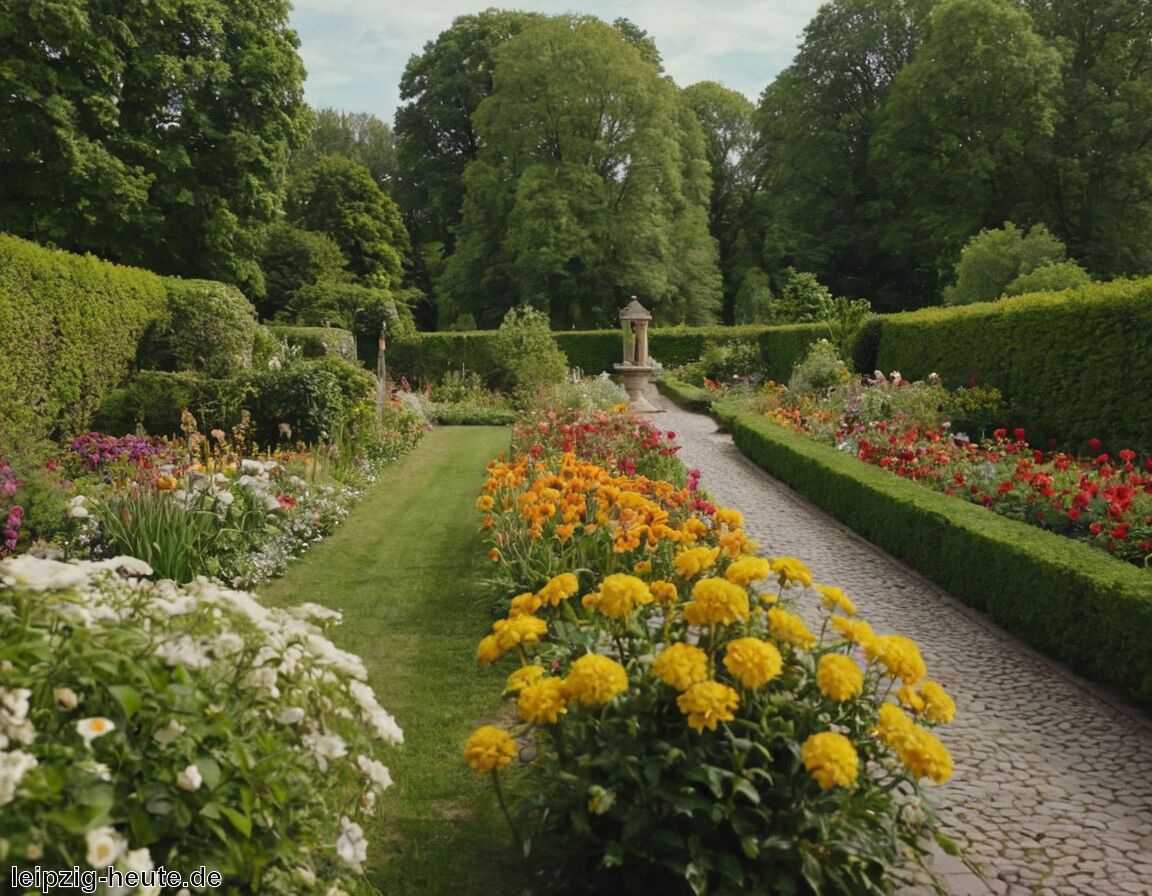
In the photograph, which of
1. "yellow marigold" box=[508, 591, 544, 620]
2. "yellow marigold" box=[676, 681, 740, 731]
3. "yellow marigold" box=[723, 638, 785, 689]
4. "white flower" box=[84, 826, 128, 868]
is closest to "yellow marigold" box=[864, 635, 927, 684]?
"yellow marigold" box=[723, 638, 785, 689]

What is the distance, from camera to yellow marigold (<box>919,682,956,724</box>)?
7.93 feet

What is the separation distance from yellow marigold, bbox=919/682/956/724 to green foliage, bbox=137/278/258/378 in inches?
455

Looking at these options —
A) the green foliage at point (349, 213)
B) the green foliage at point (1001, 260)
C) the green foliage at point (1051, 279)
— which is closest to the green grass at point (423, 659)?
the green foliage at point (1051, 279)

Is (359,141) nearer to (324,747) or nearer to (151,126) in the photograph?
(151,126)

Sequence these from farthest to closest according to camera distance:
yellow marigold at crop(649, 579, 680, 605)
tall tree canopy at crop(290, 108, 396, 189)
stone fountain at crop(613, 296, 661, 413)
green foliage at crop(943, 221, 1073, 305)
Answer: tall tree canopy at crop(290, 108, 396, 189)
green foliage at crop(943, 221, 1073, 305)
stone fountain at crop(613, 296, 661, 413)
yellow marigold at crop(649, 579, 680, 605)

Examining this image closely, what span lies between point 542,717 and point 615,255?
28.7 metres

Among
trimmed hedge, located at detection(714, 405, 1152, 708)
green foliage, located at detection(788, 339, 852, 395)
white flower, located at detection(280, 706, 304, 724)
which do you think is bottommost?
trimmed hedge, located at detection(714, 405, 1152, 708)

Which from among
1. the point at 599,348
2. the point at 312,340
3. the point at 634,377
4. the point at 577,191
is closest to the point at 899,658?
the point at 634,377

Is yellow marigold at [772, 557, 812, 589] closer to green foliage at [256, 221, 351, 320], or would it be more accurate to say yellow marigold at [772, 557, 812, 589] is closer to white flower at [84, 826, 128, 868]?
white flower at [84, 826, 128, 868]

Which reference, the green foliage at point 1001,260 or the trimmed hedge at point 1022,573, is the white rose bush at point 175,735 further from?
the green foliage at point 1001,260

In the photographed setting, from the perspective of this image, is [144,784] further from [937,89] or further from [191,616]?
[937,89]

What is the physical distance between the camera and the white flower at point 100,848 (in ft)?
5.12

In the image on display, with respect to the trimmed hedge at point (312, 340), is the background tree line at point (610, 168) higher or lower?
higher

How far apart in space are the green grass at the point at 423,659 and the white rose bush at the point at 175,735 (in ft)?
1.87
